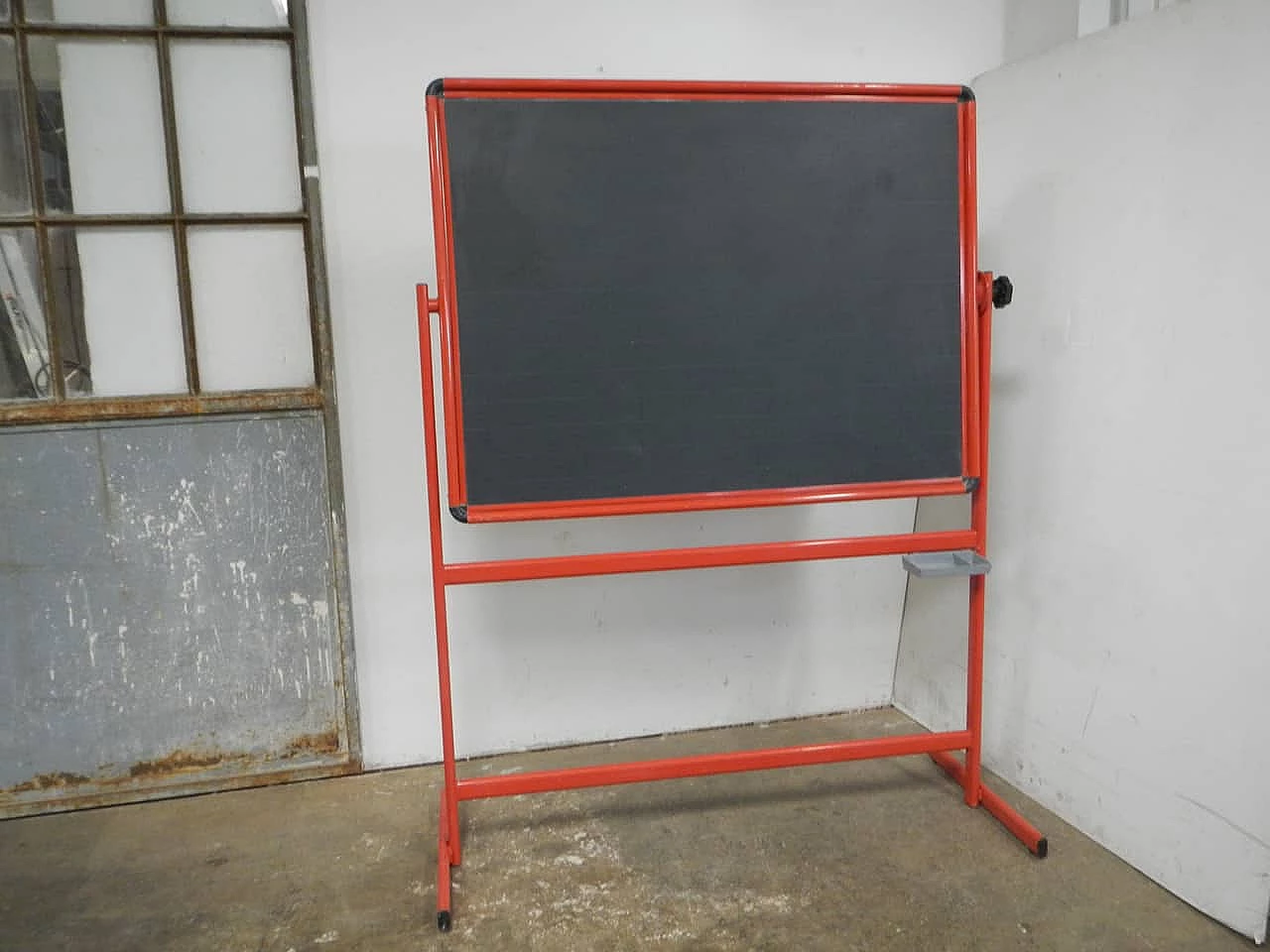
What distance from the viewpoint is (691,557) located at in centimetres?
194

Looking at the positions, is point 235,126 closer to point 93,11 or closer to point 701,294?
point 93,11

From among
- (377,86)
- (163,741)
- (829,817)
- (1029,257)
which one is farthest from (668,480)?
(163,741)

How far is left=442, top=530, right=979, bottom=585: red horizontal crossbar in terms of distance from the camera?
6.23 feet

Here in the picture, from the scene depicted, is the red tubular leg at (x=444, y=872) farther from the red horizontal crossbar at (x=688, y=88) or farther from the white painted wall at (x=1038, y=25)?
the white painted wall at (x=1038, y=25)

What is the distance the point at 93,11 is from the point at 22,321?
774 mm

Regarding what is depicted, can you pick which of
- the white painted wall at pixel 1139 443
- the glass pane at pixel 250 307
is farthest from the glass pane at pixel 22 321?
the white painted wall at pixel 1139 443

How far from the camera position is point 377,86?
218 centimetres

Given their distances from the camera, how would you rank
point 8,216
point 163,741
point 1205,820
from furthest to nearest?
point 163,741, point 8,216, point 1205,820

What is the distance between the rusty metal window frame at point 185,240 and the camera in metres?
2.06

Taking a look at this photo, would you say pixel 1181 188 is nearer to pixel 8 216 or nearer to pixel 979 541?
pixel 979 541

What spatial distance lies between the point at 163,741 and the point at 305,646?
0.45 m

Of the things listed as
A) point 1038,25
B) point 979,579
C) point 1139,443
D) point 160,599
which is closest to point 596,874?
point 979,579

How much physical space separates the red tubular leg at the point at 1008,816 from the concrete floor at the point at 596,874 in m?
0.03

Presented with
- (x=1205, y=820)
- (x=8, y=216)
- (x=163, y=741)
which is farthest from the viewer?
(x=163, y=741)
